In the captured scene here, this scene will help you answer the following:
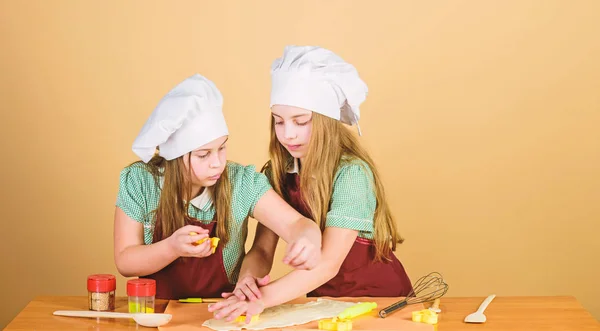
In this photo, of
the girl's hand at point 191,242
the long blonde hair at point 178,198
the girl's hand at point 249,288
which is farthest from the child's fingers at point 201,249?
the long blonde hair at point 178,198

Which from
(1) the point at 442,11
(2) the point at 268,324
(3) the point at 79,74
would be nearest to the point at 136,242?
(2) the point at 268,324

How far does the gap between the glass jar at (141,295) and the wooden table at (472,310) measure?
4 cm

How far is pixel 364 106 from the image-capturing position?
3.83m

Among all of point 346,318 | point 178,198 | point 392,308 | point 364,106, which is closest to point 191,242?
point 178,198

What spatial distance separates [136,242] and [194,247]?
0.87 feet

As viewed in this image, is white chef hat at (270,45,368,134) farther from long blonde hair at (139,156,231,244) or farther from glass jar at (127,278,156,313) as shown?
glass jar at (127,278,156,313)

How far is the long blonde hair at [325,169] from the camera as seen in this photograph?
2.48 metres

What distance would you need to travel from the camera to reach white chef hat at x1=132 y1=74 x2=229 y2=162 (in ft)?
7.41

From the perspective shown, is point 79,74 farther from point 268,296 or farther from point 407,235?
point 268,296

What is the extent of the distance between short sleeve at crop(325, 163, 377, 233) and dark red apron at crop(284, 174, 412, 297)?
9 cm

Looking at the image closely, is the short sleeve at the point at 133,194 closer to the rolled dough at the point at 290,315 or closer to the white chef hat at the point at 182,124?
the white chef hat at the point at 182,124

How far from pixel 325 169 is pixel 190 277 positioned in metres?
0.46

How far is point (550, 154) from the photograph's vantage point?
386 cm

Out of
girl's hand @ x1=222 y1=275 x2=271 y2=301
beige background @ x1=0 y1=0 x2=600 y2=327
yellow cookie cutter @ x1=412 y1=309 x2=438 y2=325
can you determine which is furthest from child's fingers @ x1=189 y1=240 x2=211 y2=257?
beige background @ x1=0 y1=0 x2=600 y2=327
